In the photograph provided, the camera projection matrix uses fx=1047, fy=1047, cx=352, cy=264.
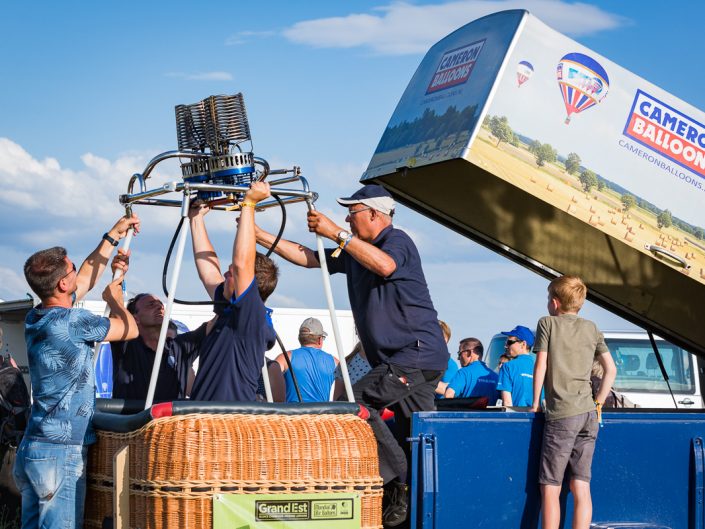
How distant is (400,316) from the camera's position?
5.66m

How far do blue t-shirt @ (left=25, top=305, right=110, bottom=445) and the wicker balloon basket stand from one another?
0.86 ft

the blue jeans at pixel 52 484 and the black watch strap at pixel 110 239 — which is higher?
the black watch strap at pixel 110 239

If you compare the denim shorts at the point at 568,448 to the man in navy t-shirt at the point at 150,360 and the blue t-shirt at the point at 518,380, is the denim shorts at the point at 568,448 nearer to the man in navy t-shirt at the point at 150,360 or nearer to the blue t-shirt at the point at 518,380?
the man in navy t-shirt at the point at 150,360

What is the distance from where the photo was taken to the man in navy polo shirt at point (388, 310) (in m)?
5.48

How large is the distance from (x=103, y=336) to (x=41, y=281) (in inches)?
15.6

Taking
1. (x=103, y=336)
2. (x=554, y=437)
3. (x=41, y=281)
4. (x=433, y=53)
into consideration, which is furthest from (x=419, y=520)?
(x=433, y=53)

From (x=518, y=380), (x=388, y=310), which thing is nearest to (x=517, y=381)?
(x=518, y=380)

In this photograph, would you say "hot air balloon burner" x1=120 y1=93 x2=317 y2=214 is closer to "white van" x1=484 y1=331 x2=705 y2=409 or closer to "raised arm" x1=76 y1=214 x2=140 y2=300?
"raised arm" x1=76 y1=214 x2=140 y2=300

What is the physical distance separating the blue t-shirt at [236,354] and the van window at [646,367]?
310 inches

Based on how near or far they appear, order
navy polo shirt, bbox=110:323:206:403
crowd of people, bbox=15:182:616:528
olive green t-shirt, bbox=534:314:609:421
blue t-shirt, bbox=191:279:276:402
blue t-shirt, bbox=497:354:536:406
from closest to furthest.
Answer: crowd of people, bbox=15:182:616:528 → blue t-shirt, bbox=191:279:276:402 → olive green t-shirt, bbox=534:314:609:421 → navy polo shirt, bbox=110:323:206:403 → blue t-shirt, bbox=497:354:536:406

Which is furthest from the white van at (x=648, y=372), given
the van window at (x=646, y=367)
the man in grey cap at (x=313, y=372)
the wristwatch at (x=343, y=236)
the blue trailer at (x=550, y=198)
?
the wristwatch at (x=343, y=236)

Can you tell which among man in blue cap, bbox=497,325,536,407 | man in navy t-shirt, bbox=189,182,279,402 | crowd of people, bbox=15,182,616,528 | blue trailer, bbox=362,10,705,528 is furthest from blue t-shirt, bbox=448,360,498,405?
man in navy t-shirt, bbox=189,182,279,402

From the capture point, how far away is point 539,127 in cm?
576

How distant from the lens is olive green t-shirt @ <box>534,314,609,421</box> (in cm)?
560
